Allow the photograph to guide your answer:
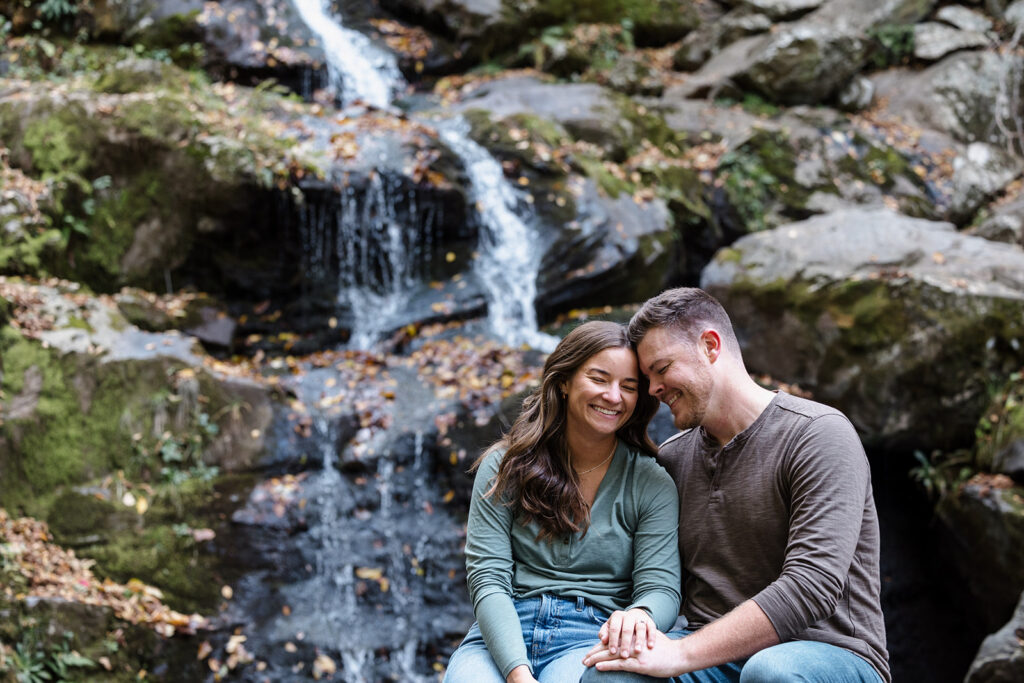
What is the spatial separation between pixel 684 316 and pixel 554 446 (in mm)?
677

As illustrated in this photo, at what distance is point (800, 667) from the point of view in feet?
7.63

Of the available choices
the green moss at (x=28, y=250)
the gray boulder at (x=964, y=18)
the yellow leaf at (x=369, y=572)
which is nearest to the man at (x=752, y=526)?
the yellow leaf at (x=369, y=572)

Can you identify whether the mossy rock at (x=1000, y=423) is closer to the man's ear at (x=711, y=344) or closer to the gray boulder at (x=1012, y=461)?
the gray boulder at (x=1012, y=461)

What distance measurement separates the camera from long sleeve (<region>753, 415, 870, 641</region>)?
7.88 ft

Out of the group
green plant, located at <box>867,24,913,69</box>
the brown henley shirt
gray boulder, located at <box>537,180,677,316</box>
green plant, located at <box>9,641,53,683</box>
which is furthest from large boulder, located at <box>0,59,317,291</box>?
green plant, located at <box>867,24,913,69</box>

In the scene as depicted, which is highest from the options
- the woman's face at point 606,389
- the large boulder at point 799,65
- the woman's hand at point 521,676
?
the large boulder at point 799,65

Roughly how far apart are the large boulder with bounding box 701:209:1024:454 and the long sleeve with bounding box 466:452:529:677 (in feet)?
15.8

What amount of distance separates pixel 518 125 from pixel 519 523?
25.5 feet

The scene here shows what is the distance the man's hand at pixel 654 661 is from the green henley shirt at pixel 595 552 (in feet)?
0.85

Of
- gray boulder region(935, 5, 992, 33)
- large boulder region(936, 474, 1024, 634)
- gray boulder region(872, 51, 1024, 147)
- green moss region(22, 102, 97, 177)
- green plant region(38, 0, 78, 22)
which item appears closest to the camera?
large boulder region(936, 474, 1024, 634)

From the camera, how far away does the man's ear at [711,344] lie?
2.84m

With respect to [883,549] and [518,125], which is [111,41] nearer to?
[518,125]

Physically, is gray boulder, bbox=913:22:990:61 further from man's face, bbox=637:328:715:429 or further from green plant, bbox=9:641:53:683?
green plant, bbox=9:641:53:683

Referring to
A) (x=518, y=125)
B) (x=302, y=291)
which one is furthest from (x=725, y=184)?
(x=302, y=291)
